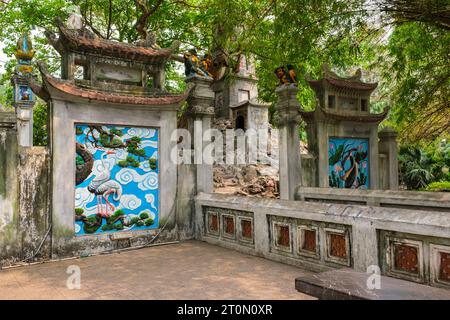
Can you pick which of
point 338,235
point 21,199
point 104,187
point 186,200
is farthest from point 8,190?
point 338,235

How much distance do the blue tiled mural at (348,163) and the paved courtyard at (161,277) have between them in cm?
417

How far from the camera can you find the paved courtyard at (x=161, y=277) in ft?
16.1

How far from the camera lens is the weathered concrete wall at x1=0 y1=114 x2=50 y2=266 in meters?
6.48

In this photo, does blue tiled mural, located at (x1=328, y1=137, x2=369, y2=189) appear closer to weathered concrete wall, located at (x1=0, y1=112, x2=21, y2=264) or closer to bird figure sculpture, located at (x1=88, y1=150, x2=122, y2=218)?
bird figure sculpture, located at (x1=88, y1=150, x2=122, y2=218)

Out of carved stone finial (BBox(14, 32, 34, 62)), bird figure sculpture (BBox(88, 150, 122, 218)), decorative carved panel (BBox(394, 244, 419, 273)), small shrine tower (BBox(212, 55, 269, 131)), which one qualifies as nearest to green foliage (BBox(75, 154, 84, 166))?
bird figure sculpture (BBox(88, 150, 122, 218))

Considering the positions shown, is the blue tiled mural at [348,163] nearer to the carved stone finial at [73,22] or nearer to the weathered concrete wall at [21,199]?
the carved stone finial at [73,22]

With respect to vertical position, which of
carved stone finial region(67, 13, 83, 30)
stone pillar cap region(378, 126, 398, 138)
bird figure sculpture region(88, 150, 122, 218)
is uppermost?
carved stone finial region(67, 13, 83, 30)

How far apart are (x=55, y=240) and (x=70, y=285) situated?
6.30ft

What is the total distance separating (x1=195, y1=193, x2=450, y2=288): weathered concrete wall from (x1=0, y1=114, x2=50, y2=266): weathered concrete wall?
3413 millimetres

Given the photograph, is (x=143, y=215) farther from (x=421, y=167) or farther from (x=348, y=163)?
(x=421, y=167)

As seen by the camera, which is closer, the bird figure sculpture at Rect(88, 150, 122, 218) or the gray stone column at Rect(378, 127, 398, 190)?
the bird figure sculpture at Rect(88, 150, 122, 218)

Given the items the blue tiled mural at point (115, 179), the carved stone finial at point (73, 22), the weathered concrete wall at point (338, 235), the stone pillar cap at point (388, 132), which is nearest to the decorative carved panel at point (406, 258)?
the weathered concrete wall at point (338, 235)

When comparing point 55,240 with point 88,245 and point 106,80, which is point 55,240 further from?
point 106,80

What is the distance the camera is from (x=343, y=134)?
1016 centimetres
